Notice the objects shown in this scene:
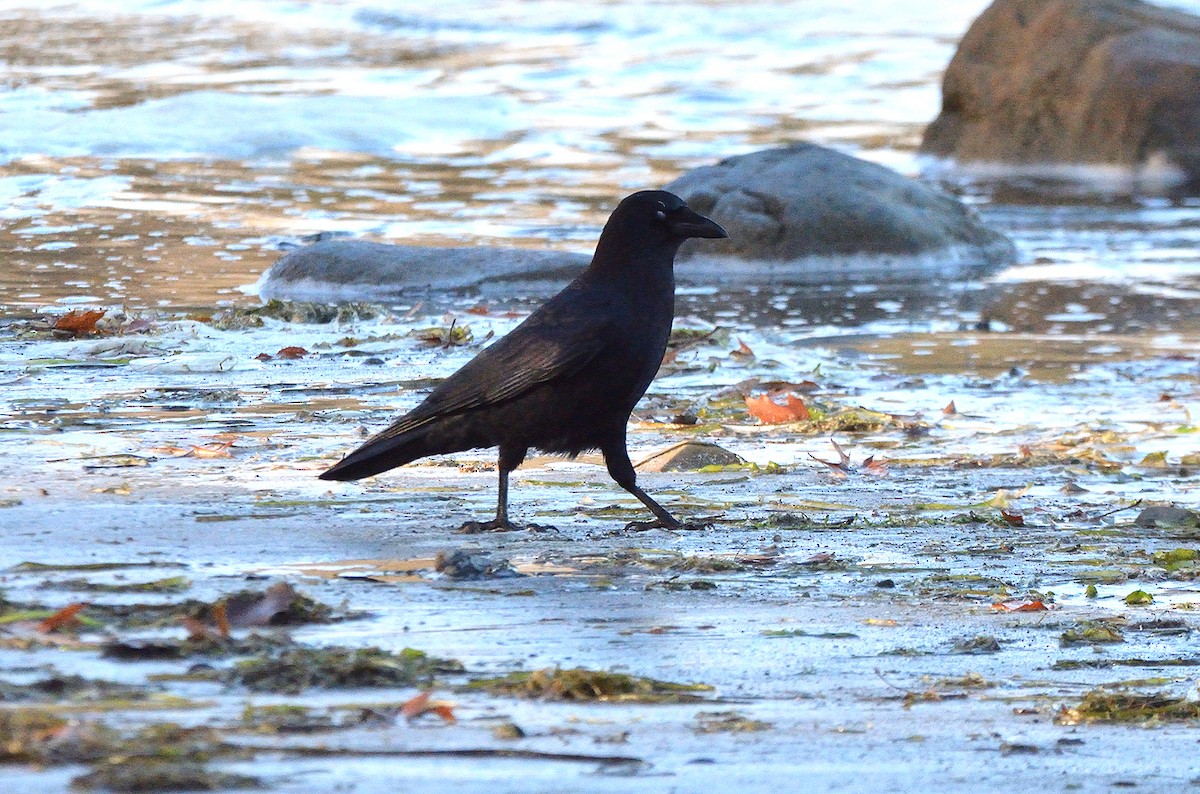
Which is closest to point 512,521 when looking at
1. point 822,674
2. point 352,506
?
point 352,506

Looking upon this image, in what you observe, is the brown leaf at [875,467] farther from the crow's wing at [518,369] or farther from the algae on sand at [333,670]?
the algae on sand at [333,670]

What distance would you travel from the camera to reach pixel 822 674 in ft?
11.0

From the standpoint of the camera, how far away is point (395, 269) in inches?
396

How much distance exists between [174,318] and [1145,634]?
538cm

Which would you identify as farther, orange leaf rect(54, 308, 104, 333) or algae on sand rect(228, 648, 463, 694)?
orange leaf rect(54, 308, 104, 333)

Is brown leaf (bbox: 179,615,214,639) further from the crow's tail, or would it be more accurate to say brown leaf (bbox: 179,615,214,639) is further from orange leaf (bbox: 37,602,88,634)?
the crow's tail

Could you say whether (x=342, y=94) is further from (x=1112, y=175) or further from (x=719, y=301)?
(x=719, y=301)

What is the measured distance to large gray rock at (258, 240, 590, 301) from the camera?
9.84 metres

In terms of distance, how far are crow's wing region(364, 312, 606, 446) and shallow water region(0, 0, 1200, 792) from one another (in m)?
0.28

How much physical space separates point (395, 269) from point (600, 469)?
449 centimetres

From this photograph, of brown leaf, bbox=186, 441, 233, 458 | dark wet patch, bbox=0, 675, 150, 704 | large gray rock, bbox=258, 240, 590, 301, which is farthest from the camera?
large gray rock, bbox=258, 240, 590, 301

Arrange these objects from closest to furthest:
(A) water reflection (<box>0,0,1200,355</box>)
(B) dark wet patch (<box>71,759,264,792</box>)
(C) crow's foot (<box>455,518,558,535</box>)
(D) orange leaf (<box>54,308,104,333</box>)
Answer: (B) dark wet patch (<box>71,759,264,792</box>) → (C) crow's foot (<box>455,518,558,535</box>) → (D) orange leaf (<box>54,308,104,333</box>) → (A) water reflection (<box>0,0,1200,355</box>)

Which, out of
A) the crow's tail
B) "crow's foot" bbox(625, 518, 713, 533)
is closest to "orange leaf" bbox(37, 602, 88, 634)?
the crow's tail

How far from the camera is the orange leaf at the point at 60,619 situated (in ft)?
10.3
